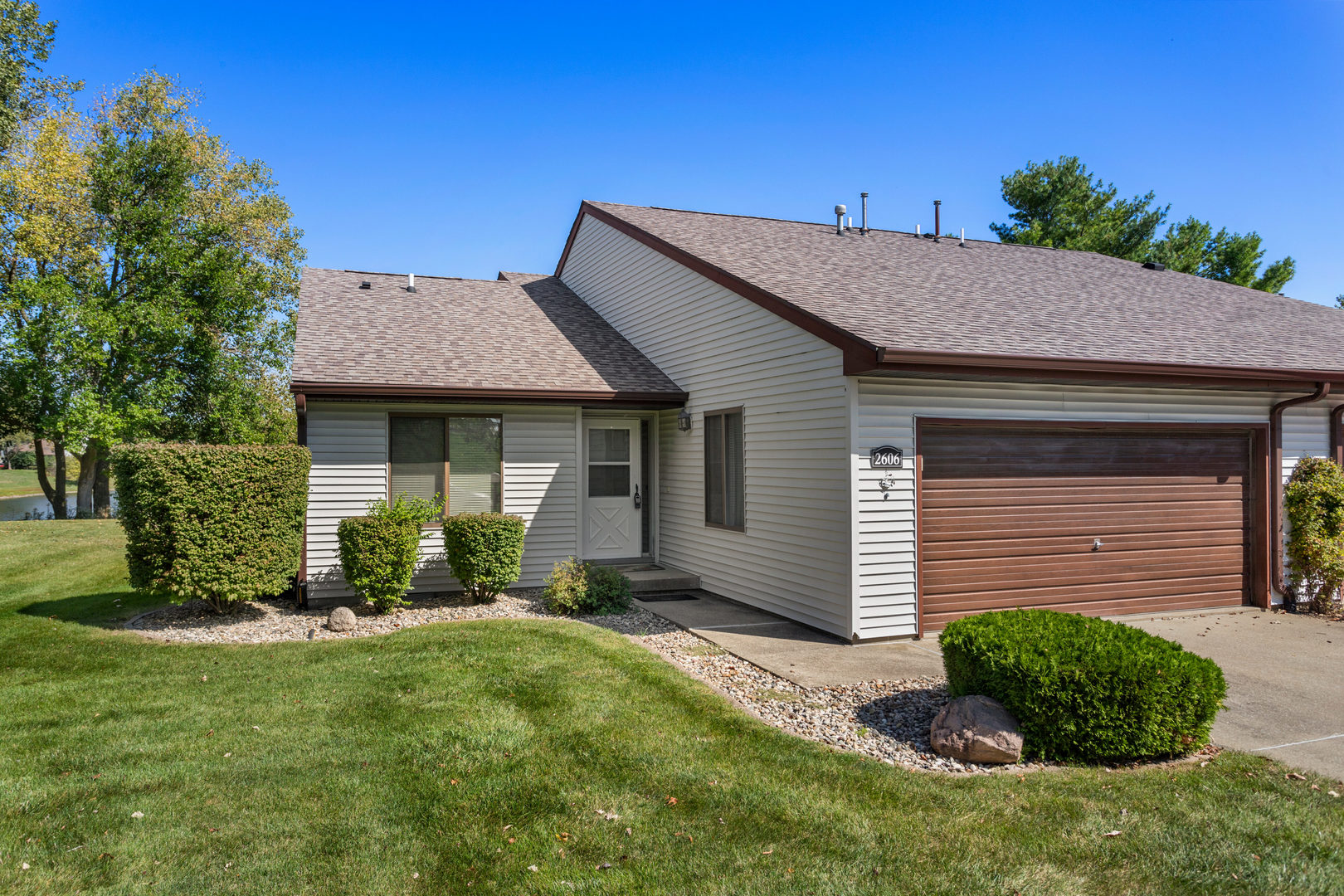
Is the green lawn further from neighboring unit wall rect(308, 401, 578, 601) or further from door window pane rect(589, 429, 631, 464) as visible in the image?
door window pane rect(589, 429, 631, 464)

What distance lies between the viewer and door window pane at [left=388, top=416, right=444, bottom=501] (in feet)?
32.2

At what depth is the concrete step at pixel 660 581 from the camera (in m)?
10.1

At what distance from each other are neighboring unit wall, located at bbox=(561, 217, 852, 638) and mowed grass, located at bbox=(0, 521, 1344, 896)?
8.57 ft

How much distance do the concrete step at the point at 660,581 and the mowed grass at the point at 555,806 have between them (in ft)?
13.0

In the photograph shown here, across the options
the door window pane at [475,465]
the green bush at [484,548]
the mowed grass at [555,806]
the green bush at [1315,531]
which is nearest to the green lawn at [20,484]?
the door window pane at [475,465]

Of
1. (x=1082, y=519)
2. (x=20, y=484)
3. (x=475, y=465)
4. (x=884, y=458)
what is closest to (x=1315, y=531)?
(x=1082, y=519)

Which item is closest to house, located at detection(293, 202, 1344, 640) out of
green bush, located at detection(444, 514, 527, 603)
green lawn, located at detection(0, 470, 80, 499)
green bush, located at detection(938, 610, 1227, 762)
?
green bush, located at detection(444, 514, 527, 603)

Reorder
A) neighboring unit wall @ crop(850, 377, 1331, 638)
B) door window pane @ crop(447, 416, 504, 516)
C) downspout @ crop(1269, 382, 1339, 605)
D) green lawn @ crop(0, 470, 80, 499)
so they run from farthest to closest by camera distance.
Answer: green lawn @ crop(0, 470, 80, 499), door window pane @ crop(447, 416, 504, 516), downspout @ crop(1269, 382, 1339, 605), neighboring unit wall @ crop(850, 377, 1331, 638)

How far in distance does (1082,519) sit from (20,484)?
6119cm

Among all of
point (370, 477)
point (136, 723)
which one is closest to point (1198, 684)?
point (136, 723)

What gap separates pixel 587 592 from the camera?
29.1 feet

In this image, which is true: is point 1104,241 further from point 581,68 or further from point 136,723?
point 136,723

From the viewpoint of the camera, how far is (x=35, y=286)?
63.4 feet

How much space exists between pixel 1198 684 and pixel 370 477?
8.73 metres
